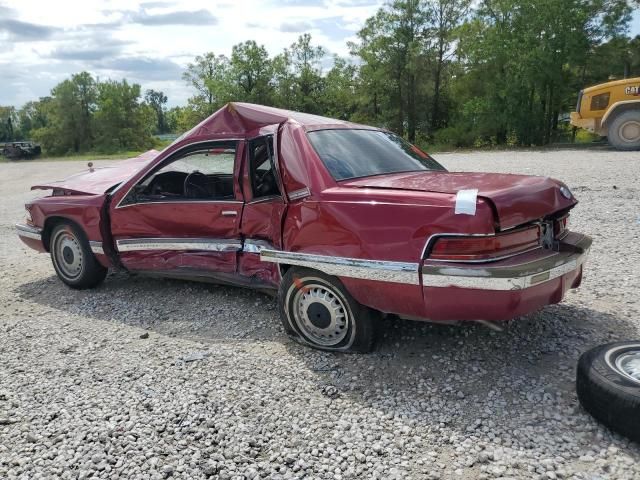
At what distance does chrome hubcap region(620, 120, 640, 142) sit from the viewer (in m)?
15.8

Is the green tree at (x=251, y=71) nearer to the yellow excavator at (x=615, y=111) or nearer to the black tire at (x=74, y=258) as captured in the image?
the yellow excavator at (x=615, y=111)

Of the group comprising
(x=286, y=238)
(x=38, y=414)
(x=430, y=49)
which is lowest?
(x=38, y=414)

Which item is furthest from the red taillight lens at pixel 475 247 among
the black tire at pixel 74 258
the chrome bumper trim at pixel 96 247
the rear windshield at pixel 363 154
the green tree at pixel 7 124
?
the green tree at pixel 7 124

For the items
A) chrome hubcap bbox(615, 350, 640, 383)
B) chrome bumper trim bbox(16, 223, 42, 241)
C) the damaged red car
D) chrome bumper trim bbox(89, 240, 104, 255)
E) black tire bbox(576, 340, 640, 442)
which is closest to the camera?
black tire bbox(576, 340, 640, 442)

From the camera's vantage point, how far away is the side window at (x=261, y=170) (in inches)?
171

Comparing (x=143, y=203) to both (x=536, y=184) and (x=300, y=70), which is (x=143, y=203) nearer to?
(x=536, y=184)

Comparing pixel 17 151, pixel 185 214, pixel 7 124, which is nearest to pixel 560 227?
pixel 185 214

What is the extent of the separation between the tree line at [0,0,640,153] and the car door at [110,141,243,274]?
66.3 feet

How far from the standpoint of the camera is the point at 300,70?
4159cm

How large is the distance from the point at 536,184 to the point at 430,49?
28.4 metres

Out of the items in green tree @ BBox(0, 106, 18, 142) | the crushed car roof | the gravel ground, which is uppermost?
green tree @ BBox(0, 106, 18, 142)

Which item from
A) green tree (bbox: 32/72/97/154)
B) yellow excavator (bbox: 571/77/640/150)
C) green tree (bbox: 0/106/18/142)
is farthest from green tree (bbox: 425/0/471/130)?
green tree (bbox: 0/106/18/142)

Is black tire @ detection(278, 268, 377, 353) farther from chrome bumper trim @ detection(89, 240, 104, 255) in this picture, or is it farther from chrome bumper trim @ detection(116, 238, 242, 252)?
chrome bumper trim @ detection(89, 240, 104, 255)

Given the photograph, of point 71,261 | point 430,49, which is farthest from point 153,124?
point 71,261
